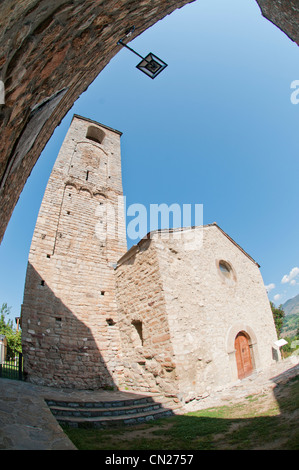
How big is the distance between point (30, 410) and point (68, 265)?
5.11 m

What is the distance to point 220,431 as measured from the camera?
3408 mm

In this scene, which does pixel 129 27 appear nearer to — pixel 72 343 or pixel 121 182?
pixel 72 343

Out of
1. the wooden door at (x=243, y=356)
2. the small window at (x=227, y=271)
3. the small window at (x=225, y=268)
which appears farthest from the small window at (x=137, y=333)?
the small window at (x=225, y=268)

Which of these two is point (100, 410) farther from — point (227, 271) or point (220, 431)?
point (227, 271)

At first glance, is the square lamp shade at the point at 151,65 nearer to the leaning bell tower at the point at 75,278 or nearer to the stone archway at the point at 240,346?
the leaning bell tower at the point at 75,278

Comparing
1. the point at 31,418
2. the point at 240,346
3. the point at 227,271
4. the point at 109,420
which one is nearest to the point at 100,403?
the point at 109,420

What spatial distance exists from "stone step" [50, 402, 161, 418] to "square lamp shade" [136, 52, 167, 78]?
5.90 meters

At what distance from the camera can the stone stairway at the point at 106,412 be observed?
412 cm

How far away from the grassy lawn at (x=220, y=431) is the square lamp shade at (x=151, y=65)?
15.5ft

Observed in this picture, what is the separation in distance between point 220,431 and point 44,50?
16.2 ft

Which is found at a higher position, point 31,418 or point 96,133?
point 96,133

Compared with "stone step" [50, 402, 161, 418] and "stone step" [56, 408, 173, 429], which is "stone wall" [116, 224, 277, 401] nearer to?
"stone step" [50, 402, 161, 418]

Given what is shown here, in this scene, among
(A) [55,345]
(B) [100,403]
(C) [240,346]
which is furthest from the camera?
(C) [240,346]

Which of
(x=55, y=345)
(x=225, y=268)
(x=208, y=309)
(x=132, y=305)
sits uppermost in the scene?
(x=225, y=268)
